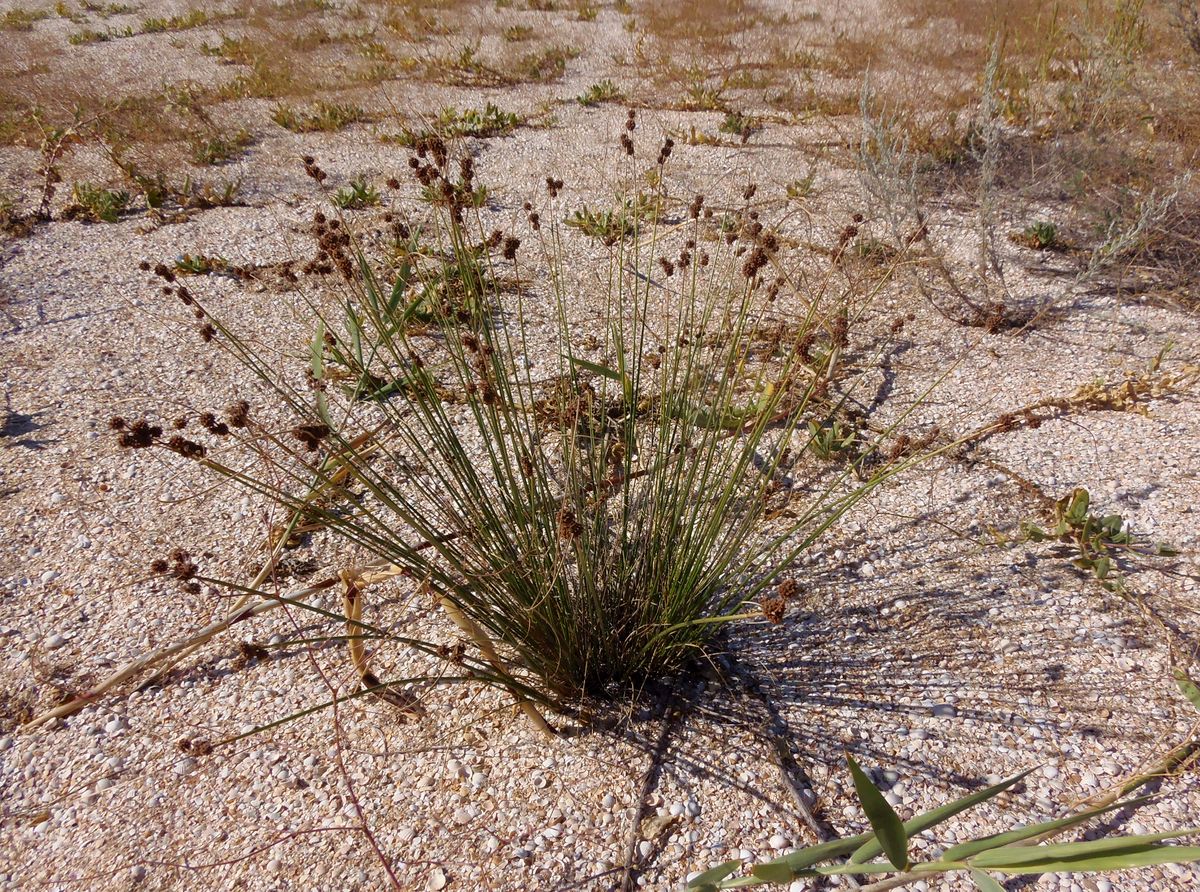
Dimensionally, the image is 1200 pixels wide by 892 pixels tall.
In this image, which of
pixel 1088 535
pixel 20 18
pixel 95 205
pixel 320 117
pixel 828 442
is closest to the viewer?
pixel 1088 535

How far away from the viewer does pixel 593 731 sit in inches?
64.7

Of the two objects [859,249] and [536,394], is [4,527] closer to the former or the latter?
[536,394]

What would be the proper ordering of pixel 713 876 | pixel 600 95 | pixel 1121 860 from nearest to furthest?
pixel 1121 860 < pixel 713 876 < pixel 600 95

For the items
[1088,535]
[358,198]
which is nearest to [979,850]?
[1088,535]

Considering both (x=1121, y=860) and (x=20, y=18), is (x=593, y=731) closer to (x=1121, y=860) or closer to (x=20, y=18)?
(x=1121, y=860)

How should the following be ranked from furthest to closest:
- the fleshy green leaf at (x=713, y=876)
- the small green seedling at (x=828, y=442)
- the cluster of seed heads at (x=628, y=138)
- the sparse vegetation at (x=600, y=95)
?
the sparse vegetation at (x=600, y=95)
the small green seedling at (x=828, y=442)
the cluster of seed heads at (x=628, y=138)
the fleshy green leaf at (x=713, y=876)

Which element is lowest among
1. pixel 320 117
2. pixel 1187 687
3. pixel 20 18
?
pixel 1187 687

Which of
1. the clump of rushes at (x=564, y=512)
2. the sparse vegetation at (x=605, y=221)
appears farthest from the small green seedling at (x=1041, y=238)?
the clump of rushes at (x=564, y=512)

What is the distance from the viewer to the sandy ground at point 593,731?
144 centimetres

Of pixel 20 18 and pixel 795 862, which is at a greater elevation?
pixel 20 18

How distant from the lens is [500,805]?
4.91 feet

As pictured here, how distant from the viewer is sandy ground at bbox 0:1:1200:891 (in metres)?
1.44

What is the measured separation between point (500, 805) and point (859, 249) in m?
2.83

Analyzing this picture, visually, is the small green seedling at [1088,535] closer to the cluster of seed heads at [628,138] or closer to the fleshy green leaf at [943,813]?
the fleshy green leaf at [943,813]
